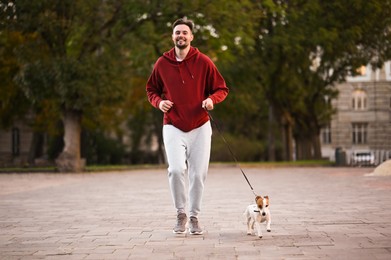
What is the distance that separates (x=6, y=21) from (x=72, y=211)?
1754 cm

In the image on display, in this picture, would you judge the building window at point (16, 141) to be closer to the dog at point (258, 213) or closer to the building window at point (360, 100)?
the building window at point (360, 100)

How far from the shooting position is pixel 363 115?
63.9 m

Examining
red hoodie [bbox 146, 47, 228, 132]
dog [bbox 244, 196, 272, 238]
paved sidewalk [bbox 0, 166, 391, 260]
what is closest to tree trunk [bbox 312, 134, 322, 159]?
paved sidewalk [bbox 0, 166, 391, 260]

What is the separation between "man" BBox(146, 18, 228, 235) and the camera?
25.3ft

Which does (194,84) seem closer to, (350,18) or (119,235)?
(119,235)

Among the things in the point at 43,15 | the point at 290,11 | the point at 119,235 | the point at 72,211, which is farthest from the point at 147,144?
the point at 119,235

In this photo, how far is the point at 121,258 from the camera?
6.24 metres

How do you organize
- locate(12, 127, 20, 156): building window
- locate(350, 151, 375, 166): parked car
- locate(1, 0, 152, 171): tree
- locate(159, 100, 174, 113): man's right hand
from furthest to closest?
locate(12, 127, 20, 156): building window, locate(350, 151, 375, 166): parked car, locate(1, 0, 152, 171): tree, locate(159, 100, 174, 113): man's right hand

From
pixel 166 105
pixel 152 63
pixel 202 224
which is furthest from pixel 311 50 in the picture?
pixel 166 105

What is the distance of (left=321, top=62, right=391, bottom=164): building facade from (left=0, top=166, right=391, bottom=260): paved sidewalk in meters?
50.1

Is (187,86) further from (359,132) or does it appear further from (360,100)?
(359,132)

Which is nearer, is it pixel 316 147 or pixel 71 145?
pixel 71 145

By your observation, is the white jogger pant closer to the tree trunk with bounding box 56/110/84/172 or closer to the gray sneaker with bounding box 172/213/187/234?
the gray sneaker with bounding box 172/213/187/234

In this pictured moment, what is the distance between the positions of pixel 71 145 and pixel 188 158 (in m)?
22.1
